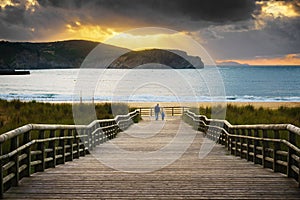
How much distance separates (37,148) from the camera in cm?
845

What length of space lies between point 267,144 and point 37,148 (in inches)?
190

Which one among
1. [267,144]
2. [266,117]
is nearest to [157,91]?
[266,117]

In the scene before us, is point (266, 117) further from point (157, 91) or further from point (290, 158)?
point (157, 91)

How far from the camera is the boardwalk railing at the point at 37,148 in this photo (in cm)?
660

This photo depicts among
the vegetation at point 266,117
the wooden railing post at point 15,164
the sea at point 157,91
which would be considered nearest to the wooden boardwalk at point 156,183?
the wooden railing post at point 15,164

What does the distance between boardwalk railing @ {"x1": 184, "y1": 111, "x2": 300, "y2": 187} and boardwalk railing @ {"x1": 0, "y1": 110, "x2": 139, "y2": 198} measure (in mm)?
4216

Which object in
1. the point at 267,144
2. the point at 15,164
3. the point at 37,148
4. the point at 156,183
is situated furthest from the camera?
the point at 267,144

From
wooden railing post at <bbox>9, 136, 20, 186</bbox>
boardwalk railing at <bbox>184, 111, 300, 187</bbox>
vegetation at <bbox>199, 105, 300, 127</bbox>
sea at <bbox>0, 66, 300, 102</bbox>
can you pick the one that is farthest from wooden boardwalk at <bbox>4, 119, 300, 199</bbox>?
sea at <bbox>0, 66, 300, 102</bbox>

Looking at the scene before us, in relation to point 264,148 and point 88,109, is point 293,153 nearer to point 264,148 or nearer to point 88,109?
point 264,148

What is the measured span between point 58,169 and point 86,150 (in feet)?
16.1

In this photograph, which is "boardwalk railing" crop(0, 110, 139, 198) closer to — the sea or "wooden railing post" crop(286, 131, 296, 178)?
"wooden railing post" crop(286, 131, 296, 178)

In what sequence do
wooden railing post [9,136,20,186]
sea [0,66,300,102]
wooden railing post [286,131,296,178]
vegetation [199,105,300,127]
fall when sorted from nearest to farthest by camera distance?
wooden railing post [9,136,20,186] < wooden railing post [286,131,296,178] < vegetation [199,105,300,127] < sea [0,66,300,102]

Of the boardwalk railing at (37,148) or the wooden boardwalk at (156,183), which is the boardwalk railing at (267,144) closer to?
the wooden boardwalk at (156,183)

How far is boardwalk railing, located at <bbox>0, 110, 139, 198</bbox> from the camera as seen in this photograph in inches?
260
